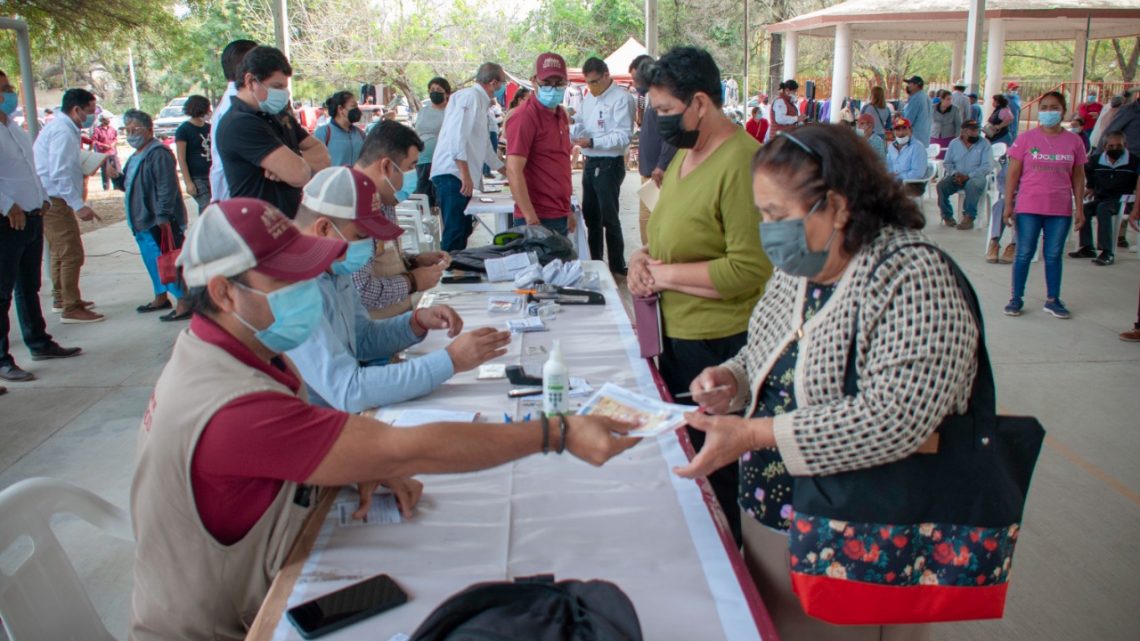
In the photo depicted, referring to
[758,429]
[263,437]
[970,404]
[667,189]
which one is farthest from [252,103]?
[970,404]

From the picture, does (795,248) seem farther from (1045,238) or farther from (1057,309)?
(1057,309)

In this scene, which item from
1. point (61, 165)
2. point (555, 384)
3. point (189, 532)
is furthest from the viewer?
point (61, 165)

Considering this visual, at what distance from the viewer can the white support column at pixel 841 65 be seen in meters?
20.2

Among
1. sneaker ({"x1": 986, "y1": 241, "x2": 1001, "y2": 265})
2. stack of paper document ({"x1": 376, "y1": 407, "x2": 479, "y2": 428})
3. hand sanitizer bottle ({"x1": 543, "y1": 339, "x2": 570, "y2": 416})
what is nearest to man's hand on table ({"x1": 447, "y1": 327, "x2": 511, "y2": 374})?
stack of paper document ({"x1": 376, "y1": 407, "x2": 479, "y2": 428})

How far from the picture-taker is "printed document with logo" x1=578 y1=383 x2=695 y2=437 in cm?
187

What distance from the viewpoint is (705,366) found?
107 inches

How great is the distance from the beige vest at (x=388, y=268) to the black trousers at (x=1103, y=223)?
24.9 feet

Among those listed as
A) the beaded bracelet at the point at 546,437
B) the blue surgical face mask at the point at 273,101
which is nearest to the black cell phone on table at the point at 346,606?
the beaded bracelet at the point at 546,437

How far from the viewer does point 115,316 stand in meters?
7.03

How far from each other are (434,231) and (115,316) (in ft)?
9.43

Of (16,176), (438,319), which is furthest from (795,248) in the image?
(16,176)

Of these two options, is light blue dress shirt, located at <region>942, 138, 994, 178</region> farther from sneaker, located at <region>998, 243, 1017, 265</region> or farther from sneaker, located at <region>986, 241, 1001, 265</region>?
sneaker, located at <region>986, 241, 1001, 265</region>

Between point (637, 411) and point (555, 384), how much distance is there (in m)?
0.32

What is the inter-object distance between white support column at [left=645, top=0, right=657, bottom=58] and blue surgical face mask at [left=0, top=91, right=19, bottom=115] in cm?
634
